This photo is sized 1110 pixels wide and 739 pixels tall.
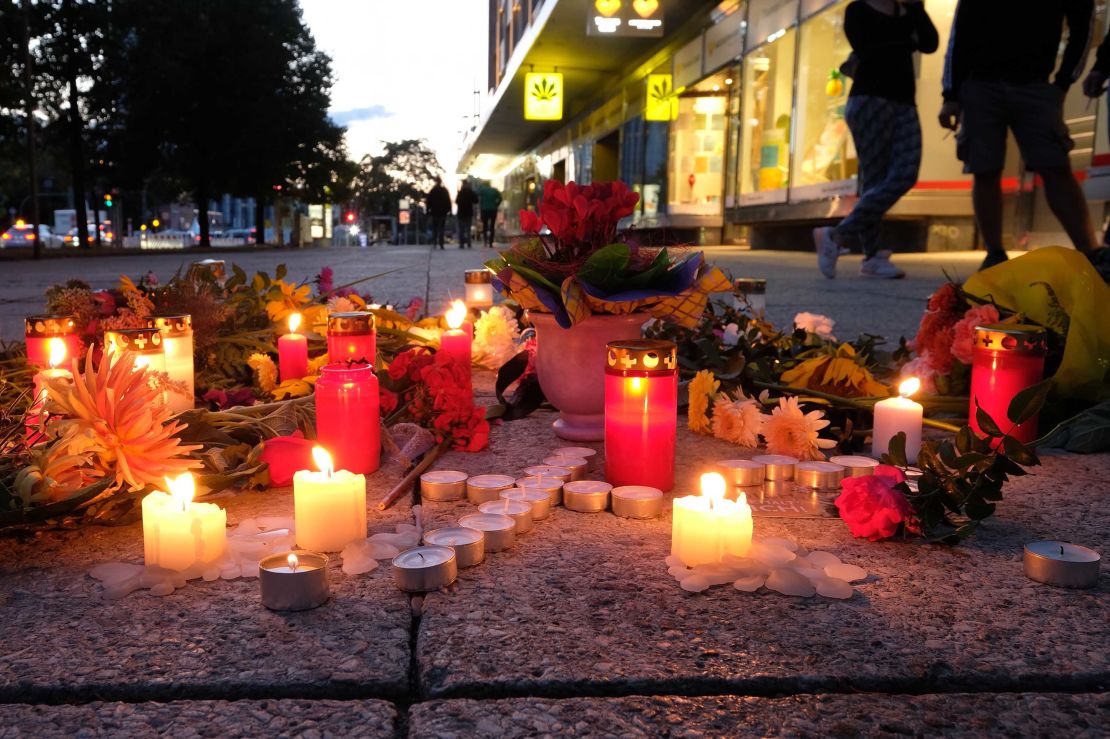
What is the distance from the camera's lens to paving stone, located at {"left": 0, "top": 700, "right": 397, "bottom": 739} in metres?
1.00

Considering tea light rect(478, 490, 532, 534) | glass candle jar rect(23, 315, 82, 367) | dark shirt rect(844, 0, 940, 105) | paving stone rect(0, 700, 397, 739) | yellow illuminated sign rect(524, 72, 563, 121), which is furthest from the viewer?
yellow illuminated sign rect(524, 72, 563, 121)

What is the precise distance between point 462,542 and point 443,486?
0.40 meters

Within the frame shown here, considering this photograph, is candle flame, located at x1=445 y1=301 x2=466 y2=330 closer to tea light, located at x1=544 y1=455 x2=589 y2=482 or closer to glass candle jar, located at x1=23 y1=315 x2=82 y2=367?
tea light, located at x1=544 y1=455 x2=589 y2=482

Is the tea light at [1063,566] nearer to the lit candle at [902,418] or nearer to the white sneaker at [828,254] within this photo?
the lit candle at [902,418]

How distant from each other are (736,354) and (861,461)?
30.6 inches

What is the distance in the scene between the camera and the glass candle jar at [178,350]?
227 centimetres

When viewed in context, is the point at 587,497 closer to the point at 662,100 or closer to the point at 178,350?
the point at 178,350

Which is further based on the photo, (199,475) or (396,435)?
(396,435)

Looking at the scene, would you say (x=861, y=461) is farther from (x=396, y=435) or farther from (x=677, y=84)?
(x=677, y=84)

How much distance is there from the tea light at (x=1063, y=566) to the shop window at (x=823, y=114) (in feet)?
37.6

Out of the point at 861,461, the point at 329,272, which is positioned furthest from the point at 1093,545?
the point at 329,272

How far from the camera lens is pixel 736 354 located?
9.10 ft

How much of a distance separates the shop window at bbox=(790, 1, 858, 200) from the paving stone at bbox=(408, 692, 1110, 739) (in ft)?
39.2

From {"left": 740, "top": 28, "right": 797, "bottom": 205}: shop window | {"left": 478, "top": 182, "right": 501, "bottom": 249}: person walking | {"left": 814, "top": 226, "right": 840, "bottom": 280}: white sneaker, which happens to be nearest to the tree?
{"left": 478, "top": 182, "right": 501, "bottom": 249}: person walking
